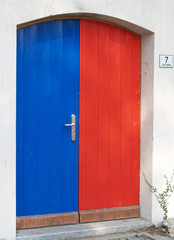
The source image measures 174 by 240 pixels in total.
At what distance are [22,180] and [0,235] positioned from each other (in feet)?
2.03

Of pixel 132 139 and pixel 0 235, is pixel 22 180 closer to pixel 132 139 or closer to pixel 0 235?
pixel 0 235

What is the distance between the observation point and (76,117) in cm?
419

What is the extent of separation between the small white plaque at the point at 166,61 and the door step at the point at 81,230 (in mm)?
1940

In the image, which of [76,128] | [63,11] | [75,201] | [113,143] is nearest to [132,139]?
[113,143]

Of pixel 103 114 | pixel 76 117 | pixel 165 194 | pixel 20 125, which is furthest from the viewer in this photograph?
pixel 165 194

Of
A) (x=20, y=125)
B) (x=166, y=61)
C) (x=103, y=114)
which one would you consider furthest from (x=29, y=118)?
(x=166, y=61)

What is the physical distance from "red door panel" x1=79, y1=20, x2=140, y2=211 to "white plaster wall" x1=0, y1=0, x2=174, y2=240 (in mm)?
129

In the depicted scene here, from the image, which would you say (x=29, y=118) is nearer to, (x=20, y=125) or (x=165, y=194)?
(x=20, y=125)

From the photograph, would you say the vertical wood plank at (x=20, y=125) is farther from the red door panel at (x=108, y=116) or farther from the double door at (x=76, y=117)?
the red door panel at (x=108, y=116)

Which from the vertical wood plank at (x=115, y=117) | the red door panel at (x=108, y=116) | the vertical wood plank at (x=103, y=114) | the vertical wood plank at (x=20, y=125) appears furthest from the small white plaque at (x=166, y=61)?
the vertical wood plank at (x=20, y=125)

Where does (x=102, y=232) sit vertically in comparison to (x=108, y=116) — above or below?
below

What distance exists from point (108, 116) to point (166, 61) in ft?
3.23

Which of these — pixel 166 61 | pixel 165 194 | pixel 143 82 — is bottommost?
pixel 165 194

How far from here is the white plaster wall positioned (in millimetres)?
3672
